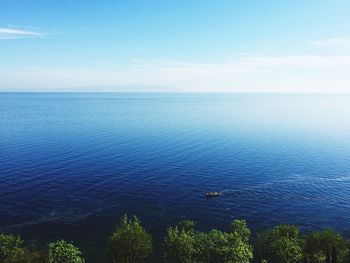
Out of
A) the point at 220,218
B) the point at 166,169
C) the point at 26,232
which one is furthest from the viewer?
the point at 166,169

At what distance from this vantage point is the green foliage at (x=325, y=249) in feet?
237

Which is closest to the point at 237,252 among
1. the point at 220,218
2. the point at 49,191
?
the point at 220,218

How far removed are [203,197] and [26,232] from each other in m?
59.0

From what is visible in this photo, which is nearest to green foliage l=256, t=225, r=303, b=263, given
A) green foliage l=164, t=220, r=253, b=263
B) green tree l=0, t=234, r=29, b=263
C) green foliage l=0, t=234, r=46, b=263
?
green foliage l=164, t=220, r=253, b=263

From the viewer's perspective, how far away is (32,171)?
141875 millimetres

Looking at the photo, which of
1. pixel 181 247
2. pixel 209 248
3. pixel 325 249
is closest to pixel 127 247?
pixel 181 247

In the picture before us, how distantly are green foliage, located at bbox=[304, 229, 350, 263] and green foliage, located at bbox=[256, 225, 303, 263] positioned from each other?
7.29 ft

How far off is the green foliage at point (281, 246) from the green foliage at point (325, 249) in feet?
7.29

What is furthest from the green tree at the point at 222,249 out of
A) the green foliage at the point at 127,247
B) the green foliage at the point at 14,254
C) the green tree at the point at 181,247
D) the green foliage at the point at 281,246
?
the green foliage at the point at 14,254

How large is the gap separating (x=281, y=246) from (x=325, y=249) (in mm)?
9878

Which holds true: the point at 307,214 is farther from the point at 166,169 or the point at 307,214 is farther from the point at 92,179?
the point at 92,179

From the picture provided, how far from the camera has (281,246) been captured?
72250 millimetres

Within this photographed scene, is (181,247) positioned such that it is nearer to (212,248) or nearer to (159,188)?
(212,248)

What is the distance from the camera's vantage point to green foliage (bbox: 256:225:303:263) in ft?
235
